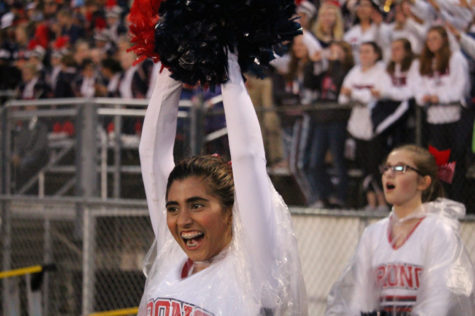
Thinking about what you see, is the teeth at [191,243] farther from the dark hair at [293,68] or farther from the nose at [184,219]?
the dark hair at [293,68]

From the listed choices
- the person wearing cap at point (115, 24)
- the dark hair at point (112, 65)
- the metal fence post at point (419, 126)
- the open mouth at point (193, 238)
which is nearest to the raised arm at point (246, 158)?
the open mouth at point (193, 238)

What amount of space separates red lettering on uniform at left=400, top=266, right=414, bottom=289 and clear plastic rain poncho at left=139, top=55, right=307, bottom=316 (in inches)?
59.6

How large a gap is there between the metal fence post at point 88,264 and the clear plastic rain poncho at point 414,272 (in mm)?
2375

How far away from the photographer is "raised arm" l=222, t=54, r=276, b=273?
7.14 feet

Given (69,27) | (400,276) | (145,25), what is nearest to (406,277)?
(400,276)

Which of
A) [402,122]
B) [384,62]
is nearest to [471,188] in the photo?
[402,122]

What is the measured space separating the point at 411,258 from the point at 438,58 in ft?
8.42

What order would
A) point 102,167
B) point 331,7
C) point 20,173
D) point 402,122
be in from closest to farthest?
point 402,122 → point 102,167 → point 20,173 → point 331,7

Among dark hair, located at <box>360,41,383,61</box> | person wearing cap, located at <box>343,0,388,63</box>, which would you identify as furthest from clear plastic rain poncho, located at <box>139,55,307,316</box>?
person wearing cap, located at <box>343,0,388,63</box>

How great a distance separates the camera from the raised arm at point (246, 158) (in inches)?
85.7

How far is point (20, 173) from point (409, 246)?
396cm

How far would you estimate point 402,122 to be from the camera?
5.88m

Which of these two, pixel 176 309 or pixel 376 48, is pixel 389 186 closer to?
pixel 176 309

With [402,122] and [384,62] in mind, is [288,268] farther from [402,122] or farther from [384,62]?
[384,62]
